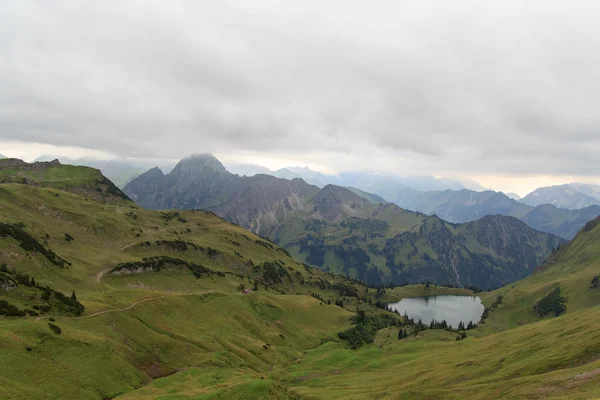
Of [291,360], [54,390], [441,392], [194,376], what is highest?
[441,392]

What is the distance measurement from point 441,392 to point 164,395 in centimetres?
5957

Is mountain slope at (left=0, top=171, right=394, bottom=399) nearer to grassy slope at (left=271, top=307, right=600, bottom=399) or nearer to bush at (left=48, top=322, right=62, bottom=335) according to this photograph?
bush at (left=48, top=322, right=62, bottom=335)

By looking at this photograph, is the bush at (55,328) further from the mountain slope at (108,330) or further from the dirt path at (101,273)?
the dirt path at (101,273)

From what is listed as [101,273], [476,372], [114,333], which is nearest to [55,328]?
[114,333]

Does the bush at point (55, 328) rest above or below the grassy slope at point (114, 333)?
above

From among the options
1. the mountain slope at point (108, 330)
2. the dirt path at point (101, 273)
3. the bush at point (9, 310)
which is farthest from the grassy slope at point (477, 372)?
the dirt path at point (101, 273)

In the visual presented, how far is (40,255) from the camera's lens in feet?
474

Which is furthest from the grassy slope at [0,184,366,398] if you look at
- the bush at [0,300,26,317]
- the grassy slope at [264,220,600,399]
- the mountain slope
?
the grassy slope at [264,220,600,399]

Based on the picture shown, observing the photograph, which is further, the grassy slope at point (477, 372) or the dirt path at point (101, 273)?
the dirt path at point (101, 273)

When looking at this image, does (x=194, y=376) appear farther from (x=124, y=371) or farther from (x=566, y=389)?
(x=566, y=389)

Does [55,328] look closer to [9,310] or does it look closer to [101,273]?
[9,310]

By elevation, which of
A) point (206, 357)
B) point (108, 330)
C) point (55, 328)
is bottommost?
point (206, 357)

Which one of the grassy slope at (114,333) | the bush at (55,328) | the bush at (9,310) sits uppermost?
the bush at (9,310)

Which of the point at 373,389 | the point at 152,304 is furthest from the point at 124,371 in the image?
the point at 373,389
